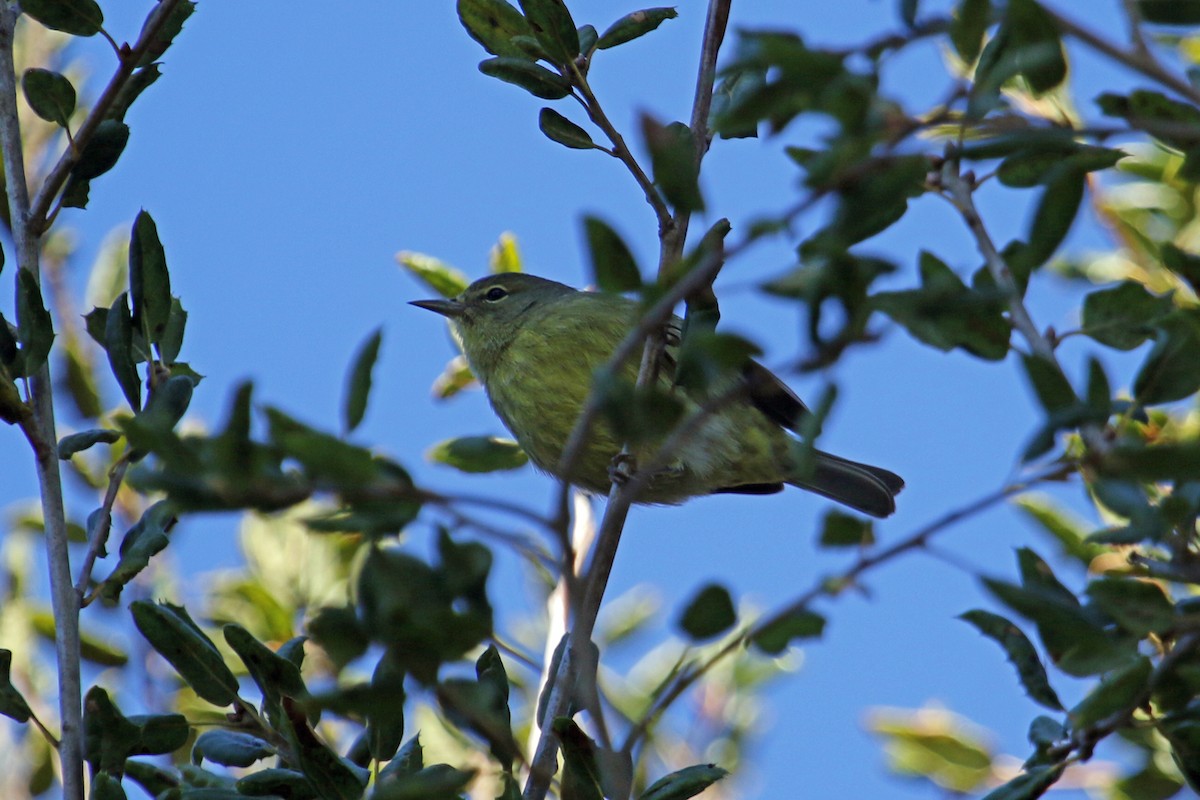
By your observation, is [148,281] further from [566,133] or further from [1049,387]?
[1049,387]

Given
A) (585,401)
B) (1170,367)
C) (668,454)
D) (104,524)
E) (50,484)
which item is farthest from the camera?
(585,401)

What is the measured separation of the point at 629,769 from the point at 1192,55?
296 cm

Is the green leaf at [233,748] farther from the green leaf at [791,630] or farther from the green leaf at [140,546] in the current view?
the green leaf at [791,630]

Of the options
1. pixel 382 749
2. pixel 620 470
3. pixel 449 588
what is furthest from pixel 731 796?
pixel 449 588

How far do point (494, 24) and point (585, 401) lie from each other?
2.17 m

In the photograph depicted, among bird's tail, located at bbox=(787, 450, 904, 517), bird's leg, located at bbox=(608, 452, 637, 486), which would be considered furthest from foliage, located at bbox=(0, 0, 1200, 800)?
bird's tail, located at bbox=(787, 450, 904, 517)

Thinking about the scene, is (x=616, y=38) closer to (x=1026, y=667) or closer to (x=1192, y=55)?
(x=1026, y=667)

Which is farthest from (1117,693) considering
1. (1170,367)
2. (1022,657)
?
(1170,367)

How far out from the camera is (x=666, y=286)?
138 centimetres

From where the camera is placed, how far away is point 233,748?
84.3 inches

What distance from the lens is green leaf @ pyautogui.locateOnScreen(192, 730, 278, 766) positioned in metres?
2.12

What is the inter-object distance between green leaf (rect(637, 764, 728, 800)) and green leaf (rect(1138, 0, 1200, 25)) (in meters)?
1.17

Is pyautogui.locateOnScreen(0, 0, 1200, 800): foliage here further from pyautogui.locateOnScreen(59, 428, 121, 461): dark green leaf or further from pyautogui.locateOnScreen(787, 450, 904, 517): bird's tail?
pyautogui.locateOnScreen(787, 450, 904, 517): bird's tail

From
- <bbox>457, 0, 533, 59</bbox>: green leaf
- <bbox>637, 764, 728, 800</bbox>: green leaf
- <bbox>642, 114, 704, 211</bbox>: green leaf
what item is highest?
<bbox>457, 0, 533, 59</bbox>: green leaf
